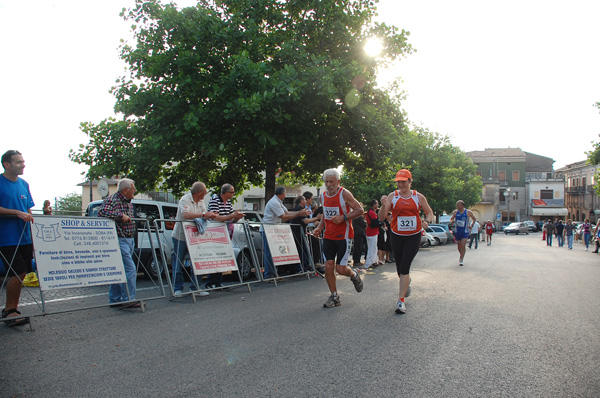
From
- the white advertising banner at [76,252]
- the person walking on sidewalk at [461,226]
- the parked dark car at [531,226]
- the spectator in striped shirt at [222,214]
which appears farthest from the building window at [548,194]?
the white advertising banner at [76,252]

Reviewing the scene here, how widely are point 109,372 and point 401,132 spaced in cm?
1786

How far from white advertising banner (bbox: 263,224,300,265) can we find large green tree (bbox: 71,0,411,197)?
199 inches

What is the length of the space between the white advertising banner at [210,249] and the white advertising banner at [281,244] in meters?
1.42

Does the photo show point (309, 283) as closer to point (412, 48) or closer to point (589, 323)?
point (589, 323)

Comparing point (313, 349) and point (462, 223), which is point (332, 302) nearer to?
point (313, 349)

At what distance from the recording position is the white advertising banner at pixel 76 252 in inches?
237

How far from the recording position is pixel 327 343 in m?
4.89

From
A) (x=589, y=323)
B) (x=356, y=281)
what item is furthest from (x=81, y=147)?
(x=589, y=323)

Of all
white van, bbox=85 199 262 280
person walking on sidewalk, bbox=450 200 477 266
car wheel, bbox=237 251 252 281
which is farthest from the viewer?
person walking on sidewalk, bbox=450 200 477 266

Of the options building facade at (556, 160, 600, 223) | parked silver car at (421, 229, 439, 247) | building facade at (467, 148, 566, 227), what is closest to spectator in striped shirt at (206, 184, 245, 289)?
parked silver car at (421, 229, 439, 247)

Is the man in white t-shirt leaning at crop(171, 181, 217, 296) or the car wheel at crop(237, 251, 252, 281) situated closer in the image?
the man in white t-shirt leaning at crop(171, 181, 217, 296)

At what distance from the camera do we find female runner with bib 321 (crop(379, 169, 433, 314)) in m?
6.91

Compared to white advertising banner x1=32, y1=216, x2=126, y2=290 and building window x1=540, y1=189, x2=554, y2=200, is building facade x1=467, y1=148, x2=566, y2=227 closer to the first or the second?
building window x1=540, y1=189, x2=554, y2=200

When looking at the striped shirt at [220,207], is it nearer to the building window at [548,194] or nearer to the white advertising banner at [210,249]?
the white advertising banner at [210,249]
